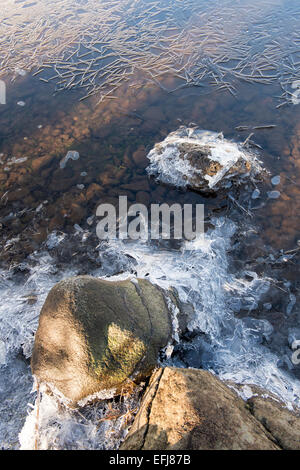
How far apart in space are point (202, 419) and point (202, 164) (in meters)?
3.55

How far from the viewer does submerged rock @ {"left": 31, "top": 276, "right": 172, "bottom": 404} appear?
6.88 ft

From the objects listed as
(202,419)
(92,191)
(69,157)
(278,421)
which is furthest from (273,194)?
(69,157)

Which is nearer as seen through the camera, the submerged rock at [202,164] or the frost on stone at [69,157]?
the submerged rock at [202,164]

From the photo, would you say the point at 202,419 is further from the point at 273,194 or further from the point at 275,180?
the point at 275,180

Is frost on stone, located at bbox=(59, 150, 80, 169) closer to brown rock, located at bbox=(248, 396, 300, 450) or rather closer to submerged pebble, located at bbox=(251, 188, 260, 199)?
submerged pebble, located at bbox=(251, 188, 260, 199)

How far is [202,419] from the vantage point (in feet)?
5.90

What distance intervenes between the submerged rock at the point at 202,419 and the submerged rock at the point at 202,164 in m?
2.99

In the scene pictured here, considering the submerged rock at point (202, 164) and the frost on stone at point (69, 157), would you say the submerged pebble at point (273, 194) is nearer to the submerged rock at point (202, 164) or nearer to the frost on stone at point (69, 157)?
the submerged rock at point (202, 164)

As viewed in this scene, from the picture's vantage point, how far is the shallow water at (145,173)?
9.94 ft

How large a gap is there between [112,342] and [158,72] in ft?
21.5

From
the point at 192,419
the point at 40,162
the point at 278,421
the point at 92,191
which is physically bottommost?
the point at 278,421

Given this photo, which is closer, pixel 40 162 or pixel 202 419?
pixel 202 419

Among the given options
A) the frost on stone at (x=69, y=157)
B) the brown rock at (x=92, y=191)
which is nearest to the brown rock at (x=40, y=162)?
the frost on stone at (x=69, y=157)

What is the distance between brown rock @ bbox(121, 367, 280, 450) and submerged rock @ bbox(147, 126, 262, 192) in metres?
3.01
